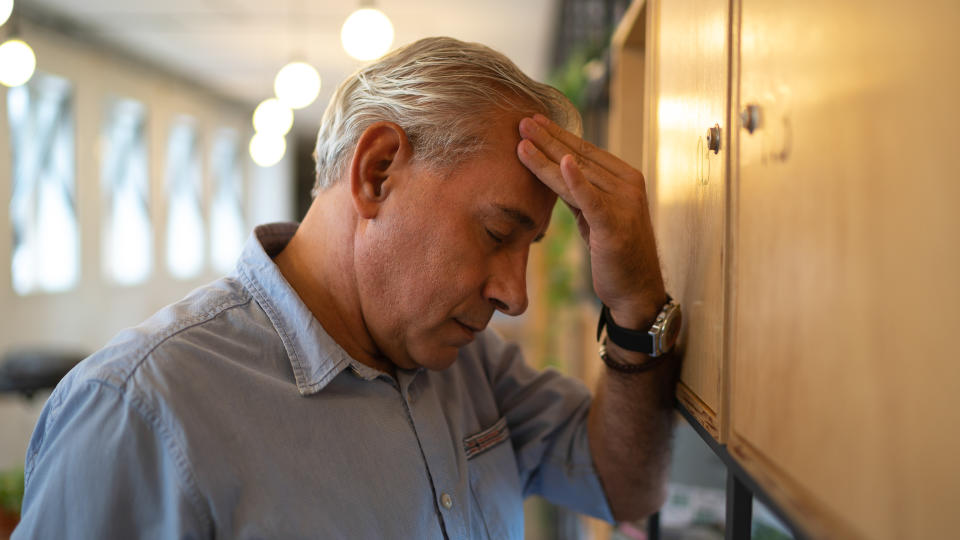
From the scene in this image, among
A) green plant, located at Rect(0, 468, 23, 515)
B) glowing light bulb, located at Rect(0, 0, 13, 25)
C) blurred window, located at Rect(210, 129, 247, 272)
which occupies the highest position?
glowing light bulb, located at Rect(0, 0, 13, 25)

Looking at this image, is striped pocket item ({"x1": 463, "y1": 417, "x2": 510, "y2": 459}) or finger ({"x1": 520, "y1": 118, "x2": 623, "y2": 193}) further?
striped pocket item ({"x1": 463, "y1": 417, "x2": 510, "y2": 459})

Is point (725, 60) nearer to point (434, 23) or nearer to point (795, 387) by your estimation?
point (795, 387)

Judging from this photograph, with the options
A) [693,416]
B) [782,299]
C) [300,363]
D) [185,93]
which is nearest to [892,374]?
[782,299]

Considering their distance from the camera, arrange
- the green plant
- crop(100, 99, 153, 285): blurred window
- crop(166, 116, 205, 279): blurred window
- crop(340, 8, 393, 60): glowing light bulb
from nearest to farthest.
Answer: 1. crop(340, 8, 393, 60): glowing light bulb
2. the green plant
3. crop(100, 99, 153, 285): blurred window
4. crop(166, 116, 205, 279): blurred window

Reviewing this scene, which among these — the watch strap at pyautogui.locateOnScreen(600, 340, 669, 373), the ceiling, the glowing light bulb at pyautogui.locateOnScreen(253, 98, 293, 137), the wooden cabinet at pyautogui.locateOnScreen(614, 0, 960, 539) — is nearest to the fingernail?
the wooden cabinet at pyautogui.locateOnScreen(614, 0, 960, 539)

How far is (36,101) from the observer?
24.1ft

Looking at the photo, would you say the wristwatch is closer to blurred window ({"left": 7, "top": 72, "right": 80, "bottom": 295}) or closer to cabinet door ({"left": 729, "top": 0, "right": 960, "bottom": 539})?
cabinet door ({"left": 729, "top": 0, "right": 960, "bottom": 539})

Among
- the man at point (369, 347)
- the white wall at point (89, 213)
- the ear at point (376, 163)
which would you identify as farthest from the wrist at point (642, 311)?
the white wall at point (89, 213)

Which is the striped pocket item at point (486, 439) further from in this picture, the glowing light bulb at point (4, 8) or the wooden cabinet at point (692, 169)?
the glowing light bulb at point (4, 8)

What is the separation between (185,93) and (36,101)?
3.60 metres

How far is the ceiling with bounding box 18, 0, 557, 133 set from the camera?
6848mm

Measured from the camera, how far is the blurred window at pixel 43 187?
689 cm

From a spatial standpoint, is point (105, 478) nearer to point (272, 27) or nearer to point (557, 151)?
point (557, 151)

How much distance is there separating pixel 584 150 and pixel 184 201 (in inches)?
441
